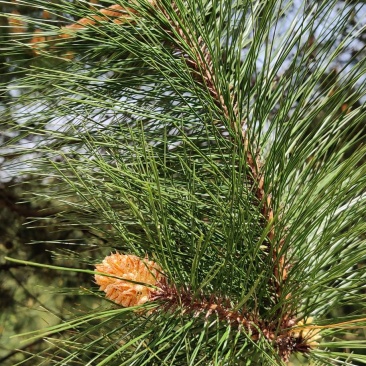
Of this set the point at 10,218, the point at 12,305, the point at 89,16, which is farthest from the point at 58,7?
the point at 12,305

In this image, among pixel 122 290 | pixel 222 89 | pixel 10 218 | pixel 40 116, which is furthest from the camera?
pixel 10 218

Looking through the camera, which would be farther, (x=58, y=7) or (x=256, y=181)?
(x=58, y=7)

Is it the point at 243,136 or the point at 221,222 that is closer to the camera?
the point at 221,222

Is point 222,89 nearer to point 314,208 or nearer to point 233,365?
point 314,208

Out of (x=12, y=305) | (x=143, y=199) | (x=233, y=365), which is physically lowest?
(x=12, y=305)

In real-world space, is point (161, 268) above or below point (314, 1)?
below

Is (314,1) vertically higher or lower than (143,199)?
higher

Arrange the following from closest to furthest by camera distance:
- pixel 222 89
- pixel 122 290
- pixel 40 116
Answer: pixel 122 290 < pixel 222 89 < pixel 40 116

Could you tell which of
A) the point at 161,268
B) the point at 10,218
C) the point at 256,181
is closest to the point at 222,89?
the point at 256,181

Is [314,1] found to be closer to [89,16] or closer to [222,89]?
[222,89]
